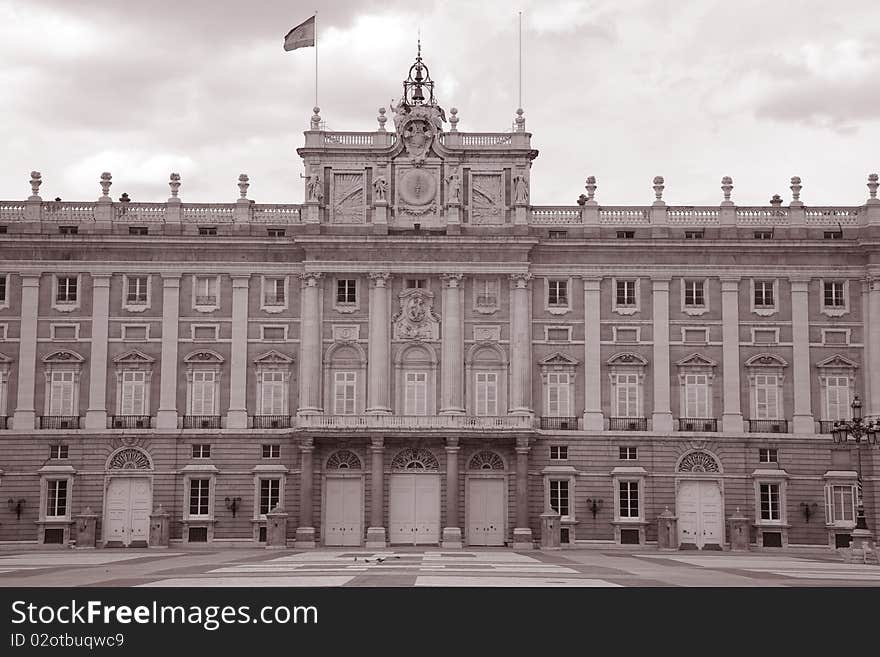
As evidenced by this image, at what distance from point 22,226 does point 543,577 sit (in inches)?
1506

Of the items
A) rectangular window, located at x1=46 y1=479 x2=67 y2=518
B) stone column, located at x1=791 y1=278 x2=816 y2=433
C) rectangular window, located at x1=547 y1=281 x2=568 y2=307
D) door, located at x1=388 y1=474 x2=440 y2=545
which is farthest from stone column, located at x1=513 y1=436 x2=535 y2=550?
rectangular window, located at x1=46 y1=479 x2=67 y2=518

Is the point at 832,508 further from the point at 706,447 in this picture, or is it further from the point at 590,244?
the point at 590,244

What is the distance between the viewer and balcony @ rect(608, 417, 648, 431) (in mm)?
62125

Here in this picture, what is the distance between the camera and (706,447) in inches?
2436

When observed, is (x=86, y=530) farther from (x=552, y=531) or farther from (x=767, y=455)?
(x=767, y=455)

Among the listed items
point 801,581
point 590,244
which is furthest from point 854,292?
point 801,581

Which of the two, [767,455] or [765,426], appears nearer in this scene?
[767,455]

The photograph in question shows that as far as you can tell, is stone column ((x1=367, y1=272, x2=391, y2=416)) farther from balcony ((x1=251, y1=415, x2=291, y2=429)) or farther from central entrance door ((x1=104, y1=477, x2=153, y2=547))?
central entrance door ((x1=104, y1=477, x2=153, y2=547))

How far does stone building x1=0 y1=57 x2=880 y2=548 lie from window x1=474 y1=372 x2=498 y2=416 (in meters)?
0.07

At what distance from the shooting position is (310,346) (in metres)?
61.9

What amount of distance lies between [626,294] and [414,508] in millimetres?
14566

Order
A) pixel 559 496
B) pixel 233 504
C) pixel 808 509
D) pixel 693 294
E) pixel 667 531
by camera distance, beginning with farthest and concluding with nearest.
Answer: pixel 693 294 → pixel 559 496 → pixel 233 504 → pixel 808 509 → pixel 667 531

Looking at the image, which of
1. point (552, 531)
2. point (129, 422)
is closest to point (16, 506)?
point (129, 422)

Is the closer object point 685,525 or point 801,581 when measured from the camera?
point 801,581
